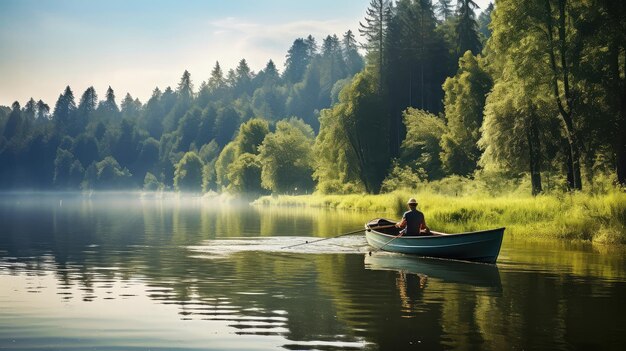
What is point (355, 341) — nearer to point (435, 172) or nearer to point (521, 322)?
point (521, 322)

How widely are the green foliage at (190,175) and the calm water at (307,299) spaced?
5842 inches

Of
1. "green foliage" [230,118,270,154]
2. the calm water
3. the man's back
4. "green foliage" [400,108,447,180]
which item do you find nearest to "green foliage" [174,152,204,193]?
"green foliage" [230,118,270,154]

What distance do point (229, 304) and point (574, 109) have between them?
98.0ft

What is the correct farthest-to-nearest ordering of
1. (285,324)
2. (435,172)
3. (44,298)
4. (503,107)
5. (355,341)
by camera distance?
1. (435,172)
2. (503,107)
3. (44,298)
4. (285,324)
5. (355,341)

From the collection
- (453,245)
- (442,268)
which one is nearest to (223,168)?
(453,245)

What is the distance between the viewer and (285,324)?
15031 mm

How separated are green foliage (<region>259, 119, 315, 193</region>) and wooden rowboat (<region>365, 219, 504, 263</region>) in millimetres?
76263

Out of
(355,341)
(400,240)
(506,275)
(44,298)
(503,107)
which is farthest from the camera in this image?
(503,107)

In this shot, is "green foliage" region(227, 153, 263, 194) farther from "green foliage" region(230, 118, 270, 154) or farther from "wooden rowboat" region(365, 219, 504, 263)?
"wooden rowboat" region(365, 219, 504, 263)

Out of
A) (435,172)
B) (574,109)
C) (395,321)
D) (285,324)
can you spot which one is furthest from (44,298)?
(435,172)

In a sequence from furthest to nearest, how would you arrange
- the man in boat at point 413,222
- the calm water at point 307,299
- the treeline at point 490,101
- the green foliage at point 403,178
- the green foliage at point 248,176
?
the green foliage at point 248,176
the green foliage at point 403,178
the treeline at point 490,101
the man in boat at point 413,222
the calm water at point 307,299

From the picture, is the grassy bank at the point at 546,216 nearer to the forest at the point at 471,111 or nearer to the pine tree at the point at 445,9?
the forest at the point at 471,111

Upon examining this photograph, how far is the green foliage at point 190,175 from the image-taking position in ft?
591

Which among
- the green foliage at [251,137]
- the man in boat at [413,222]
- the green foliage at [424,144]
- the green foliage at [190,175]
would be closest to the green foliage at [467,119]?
the green foliage at [424,144]
